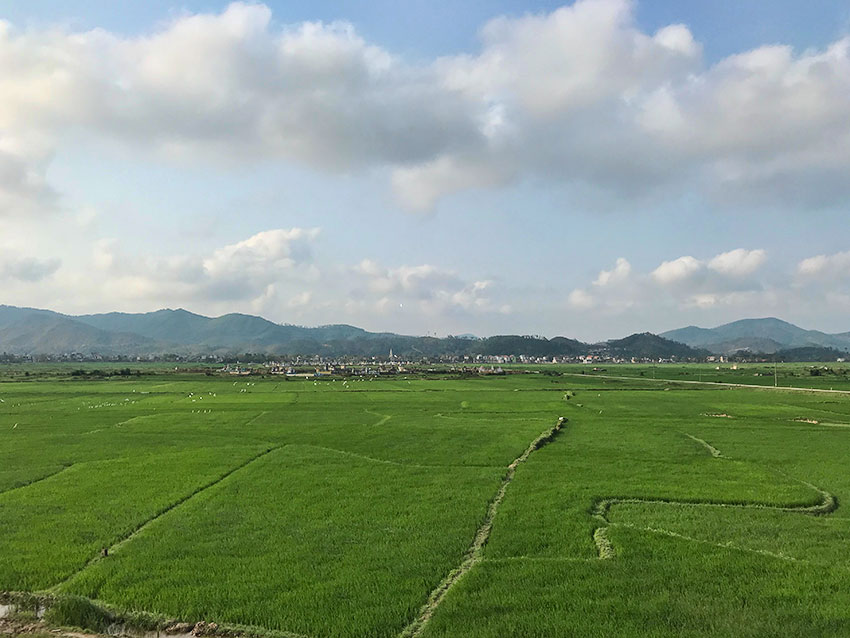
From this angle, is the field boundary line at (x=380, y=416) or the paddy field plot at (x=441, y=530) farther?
the field boundary line at (x=380, y=416)

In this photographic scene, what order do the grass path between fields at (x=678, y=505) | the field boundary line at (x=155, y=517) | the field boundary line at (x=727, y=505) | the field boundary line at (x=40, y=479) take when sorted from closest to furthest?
the field boundary line at (x=155, y=517)
the grass path between fields at (x=678, y=505)
the field boundary line at (x=727, y=505)
the field boundary line at (x=40, y=479)

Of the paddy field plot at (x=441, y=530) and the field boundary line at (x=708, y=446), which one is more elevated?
the paddy field plot at (x=441, y=530)

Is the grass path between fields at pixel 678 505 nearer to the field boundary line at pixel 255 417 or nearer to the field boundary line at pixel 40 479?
the field boundary line at pixel 40 479

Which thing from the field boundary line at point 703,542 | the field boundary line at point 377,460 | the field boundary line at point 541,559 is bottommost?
the field boundary line at point 377,460

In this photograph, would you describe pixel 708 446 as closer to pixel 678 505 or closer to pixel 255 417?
pixel 678 505

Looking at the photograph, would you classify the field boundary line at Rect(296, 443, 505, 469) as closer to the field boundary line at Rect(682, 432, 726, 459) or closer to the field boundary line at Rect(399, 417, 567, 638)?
the field boundary line at Rect(399, 417, 567, 638)

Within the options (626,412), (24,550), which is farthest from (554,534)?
(626,412)

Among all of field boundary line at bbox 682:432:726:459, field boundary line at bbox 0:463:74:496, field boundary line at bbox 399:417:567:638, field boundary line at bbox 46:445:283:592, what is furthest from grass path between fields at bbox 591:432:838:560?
field boundary line at bbox 0:463:74:496

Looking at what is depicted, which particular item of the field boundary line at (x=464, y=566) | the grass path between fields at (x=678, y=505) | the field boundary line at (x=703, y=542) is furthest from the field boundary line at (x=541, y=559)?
the field boundary line at (x=703, y=542)

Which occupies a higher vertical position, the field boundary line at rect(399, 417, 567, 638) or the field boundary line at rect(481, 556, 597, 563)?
the field boundary line at rect(481, 556, 597, 563)
